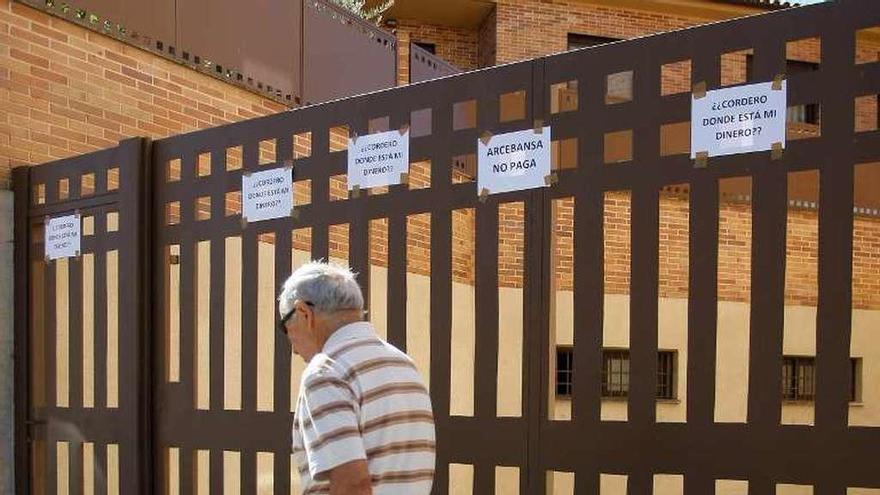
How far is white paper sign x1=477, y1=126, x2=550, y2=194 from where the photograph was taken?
3.77 metres

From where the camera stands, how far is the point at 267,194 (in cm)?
471

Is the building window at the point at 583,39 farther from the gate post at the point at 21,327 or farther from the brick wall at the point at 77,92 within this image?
the gate post at the point at 21,327

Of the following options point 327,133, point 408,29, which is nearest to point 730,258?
point 327,133

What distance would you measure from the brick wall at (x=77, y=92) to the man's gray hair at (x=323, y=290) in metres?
3.54

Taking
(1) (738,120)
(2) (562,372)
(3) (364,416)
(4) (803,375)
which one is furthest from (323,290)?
(4) (803,375)

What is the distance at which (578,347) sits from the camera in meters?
3.67

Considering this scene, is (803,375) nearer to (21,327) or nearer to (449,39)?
(21,327)

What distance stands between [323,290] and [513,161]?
1213mm

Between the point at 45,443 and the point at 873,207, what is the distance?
8.92 meters

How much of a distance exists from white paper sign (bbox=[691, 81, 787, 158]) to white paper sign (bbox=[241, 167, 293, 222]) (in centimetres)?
194

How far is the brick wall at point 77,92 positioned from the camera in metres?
5.84

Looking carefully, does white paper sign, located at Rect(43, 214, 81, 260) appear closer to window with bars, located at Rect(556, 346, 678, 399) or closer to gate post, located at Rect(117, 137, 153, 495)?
gate post, located at Rect(117, 137, 153, 495)

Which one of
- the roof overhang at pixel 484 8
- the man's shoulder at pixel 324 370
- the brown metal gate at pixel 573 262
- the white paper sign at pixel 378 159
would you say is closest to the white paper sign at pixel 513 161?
the brown metal gate at pixel 573 262

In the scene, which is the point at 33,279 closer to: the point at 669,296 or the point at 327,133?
the point at 327,133
